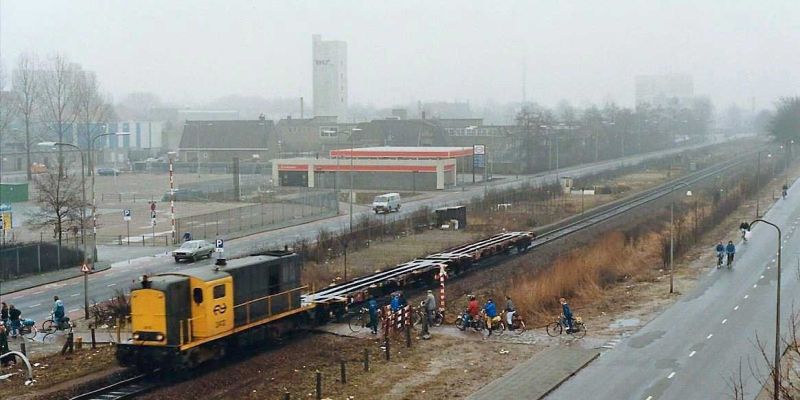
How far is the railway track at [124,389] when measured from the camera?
19406 millimetres

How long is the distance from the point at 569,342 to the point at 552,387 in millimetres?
4791

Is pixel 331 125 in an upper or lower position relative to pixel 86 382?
upper

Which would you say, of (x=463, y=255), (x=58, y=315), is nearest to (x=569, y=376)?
(x=58, y=315)

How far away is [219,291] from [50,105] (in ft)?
327

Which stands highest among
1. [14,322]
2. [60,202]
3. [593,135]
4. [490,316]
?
[593,135]

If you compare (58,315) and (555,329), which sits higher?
(58,315)

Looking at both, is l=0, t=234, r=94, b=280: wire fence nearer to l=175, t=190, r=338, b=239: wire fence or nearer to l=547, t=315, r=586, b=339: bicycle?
l=175, t=190, r=338, b=239: wire fence

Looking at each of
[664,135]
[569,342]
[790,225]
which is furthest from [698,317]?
[664,135]

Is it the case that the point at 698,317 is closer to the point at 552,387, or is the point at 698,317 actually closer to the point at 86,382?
the point at 552,387

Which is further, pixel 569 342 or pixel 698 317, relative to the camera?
pixel 698 317

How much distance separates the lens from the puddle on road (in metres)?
26.8

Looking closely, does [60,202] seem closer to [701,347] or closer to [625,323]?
[625,323]

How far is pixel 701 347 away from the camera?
2358 centimetres

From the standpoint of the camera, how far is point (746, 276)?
3600 centimetres
